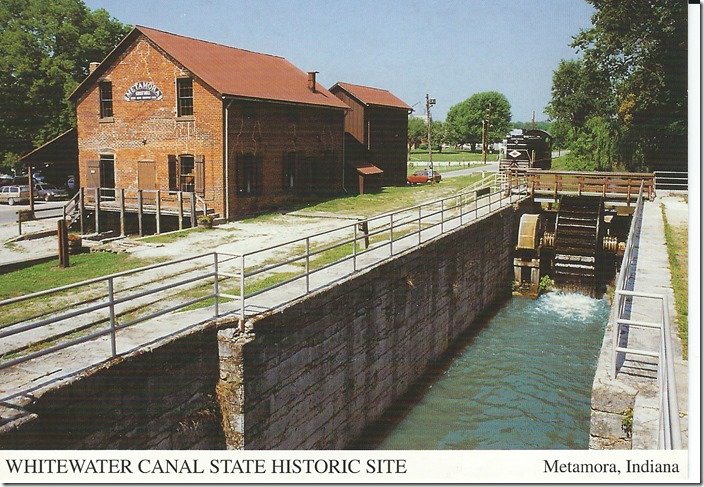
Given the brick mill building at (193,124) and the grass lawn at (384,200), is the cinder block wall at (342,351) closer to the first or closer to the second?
the grass lawn at (384,200)

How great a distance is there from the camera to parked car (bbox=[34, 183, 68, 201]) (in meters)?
38.3

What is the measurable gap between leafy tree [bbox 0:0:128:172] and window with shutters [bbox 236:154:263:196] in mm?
6900

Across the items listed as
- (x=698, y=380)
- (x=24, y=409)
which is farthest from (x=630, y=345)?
(x=24, y=409)

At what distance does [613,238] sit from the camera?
24766 mm

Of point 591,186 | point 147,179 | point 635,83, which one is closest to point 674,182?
point 591,186

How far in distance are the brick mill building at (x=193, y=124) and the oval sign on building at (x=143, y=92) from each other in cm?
4

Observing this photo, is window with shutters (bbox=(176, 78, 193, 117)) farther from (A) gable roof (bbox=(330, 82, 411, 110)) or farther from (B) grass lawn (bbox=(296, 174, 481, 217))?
(A) gable roof (bbox=(330, 82, 411, 110))

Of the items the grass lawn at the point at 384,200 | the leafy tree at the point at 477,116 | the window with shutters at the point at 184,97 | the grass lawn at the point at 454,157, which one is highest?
the leafy tree at the point at 477,116

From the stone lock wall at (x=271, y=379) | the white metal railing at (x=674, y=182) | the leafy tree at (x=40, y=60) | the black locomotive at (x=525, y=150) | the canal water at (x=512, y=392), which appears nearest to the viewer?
the stone lock wall at (x=271, y=379)

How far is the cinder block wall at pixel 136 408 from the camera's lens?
642 cm

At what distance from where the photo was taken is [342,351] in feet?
38.3

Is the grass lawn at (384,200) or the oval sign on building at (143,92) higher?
the oval sign on building at (143,92)

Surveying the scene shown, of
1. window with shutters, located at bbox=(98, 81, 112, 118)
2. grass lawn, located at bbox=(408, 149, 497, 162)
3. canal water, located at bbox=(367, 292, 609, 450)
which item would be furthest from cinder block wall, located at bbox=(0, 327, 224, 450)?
grass lawn, located at bbox=(408, 149, 497, 162)

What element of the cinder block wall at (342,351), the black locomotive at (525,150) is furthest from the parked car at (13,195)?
the black locomotive at (525,150)
